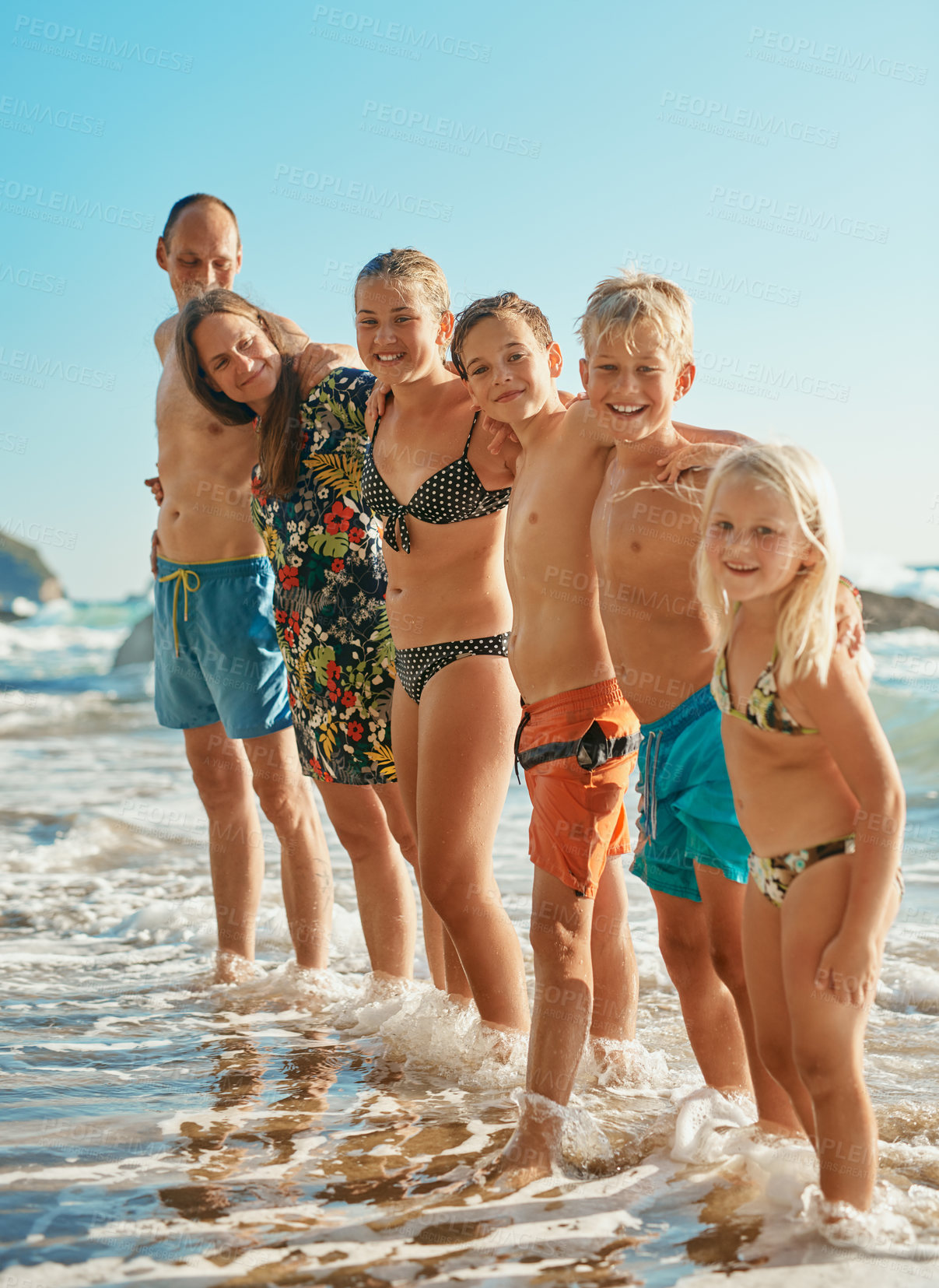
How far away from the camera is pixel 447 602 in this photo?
3189mm

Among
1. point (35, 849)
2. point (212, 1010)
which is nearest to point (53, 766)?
point (35, 849)

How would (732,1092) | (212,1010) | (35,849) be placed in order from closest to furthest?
(732,1092), (212,1010), (35,849)

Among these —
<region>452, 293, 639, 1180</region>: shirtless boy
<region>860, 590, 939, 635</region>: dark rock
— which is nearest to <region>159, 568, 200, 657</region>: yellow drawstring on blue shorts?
<region>452, 293, 639, 1180</region>: shirtless boy

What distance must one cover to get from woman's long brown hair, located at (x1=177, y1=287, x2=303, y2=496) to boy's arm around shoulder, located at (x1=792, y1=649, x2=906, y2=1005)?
2.12 meters

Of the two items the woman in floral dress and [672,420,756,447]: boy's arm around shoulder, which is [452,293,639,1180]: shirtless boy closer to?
[672,420,756,447]: boy's arm around shoulder

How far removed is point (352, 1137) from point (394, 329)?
217 cm

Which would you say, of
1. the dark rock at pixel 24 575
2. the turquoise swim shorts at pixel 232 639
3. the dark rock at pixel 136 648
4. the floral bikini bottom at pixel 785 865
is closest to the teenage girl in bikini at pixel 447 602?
the floral bikini bottom at pixel 785 865

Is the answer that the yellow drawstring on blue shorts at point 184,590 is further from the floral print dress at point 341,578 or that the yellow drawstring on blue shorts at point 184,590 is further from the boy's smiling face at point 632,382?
the boy's smiling face at point 632,382

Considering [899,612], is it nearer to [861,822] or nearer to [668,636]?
[668,636]

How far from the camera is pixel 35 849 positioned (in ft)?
24.5

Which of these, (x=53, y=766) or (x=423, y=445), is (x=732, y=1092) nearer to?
(x=423, y=445)

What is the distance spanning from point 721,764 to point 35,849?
5.99 metres

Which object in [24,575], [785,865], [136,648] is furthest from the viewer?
[24,575]

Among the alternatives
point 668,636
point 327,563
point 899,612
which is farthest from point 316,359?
point 899,612
